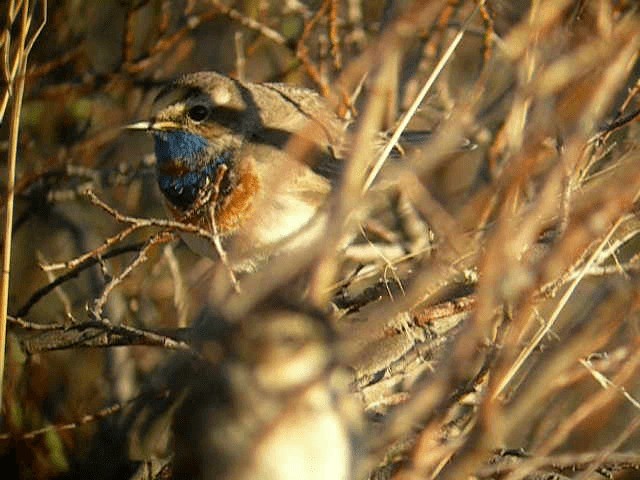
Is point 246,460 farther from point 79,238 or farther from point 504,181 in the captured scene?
point 79,238

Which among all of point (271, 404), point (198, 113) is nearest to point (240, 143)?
point (198, 113)

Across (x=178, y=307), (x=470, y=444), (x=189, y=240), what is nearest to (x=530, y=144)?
(x=470, y=444)

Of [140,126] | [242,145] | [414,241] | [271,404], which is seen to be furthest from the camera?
[414,241]

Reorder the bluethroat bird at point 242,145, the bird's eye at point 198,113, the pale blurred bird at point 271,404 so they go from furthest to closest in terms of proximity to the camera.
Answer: the bird's eye at point 198,113, the bluethroat bird at point 242,145, the pale blurred bird at point 271,404

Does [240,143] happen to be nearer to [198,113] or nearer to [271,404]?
[198,113]

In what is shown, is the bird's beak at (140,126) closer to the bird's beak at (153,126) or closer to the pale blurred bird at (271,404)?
the bird's beak at (153,126)

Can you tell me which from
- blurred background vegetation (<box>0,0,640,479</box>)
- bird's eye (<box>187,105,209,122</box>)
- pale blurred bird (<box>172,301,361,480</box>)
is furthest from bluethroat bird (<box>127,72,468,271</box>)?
pale blurred bird (<box>172,301,361,480</box>)

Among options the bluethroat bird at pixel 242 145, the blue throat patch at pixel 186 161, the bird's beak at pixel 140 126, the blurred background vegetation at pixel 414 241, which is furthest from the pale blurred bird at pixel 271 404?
the blue throat patch at pixel 186 161
